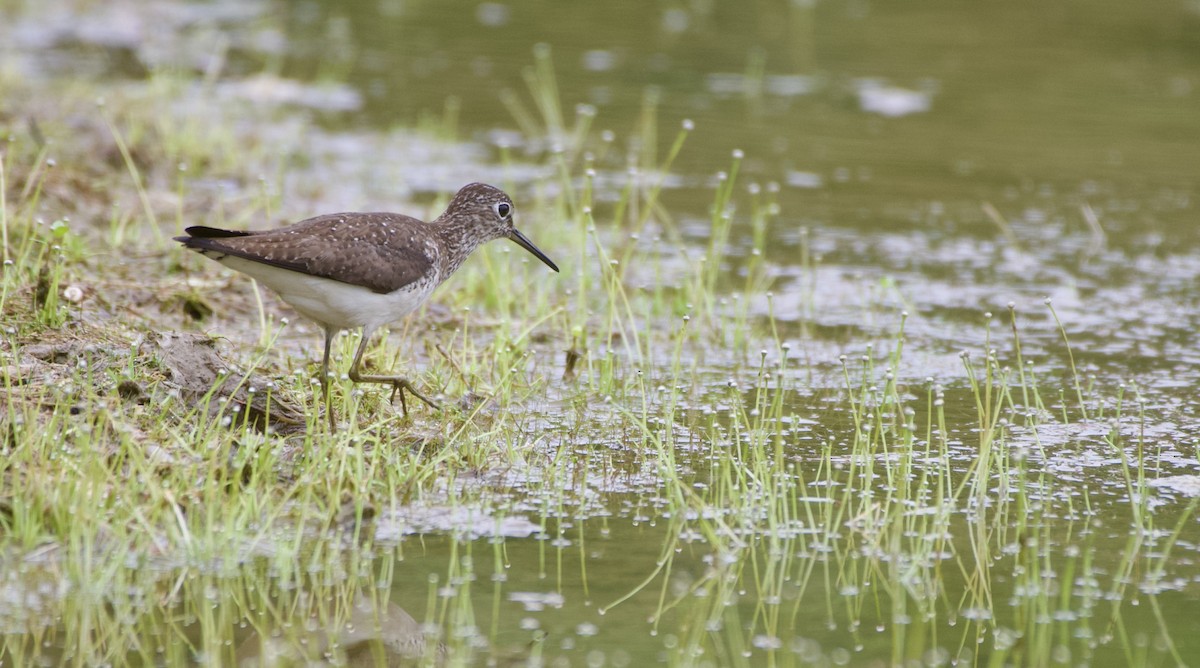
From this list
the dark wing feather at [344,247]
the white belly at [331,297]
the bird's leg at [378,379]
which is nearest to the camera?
the dark wing feather at [344,247]

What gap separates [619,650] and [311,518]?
1402 millimetres

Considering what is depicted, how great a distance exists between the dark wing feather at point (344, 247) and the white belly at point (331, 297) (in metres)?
0.04

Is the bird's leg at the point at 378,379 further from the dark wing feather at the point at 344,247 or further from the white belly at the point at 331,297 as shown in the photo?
the dark wing feather at the point at 344,247

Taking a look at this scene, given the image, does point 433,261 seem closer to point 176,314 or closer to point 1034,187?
point 176,314

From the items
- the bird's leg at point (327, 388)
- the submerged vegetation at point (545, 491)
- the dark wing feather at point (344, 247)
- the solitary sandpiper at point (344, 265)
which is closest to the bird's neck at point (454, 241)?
the solitary sandpiper at point (344, 265)

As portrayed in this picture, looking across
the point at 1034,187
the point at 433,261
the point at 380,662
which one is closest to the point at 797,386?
the point at 433,261

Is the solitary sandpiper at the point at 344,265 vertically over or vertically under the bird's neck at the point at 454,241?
under

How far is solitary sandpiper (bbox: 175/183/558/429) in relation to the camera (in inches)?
233

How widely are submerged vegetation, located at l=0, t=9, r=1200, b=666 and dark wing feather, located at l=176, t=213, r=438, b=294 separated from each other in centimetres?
51

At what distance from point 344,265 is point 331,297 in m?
0.14

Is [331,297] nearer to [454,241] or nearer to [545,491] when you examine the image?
[454,241]

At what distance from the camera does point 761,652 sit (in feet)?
15.5

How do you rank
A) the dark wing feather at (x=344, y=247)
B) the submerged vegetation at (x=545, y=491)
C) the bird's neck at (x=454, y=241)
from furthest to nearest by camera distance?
the bird's neck at (x=454, y=241)
the dark wing feather at (x=344, y=247)
the submerged vegetation at (x=545, y=491)

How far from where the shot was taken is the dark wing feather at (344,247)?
5883 mm
